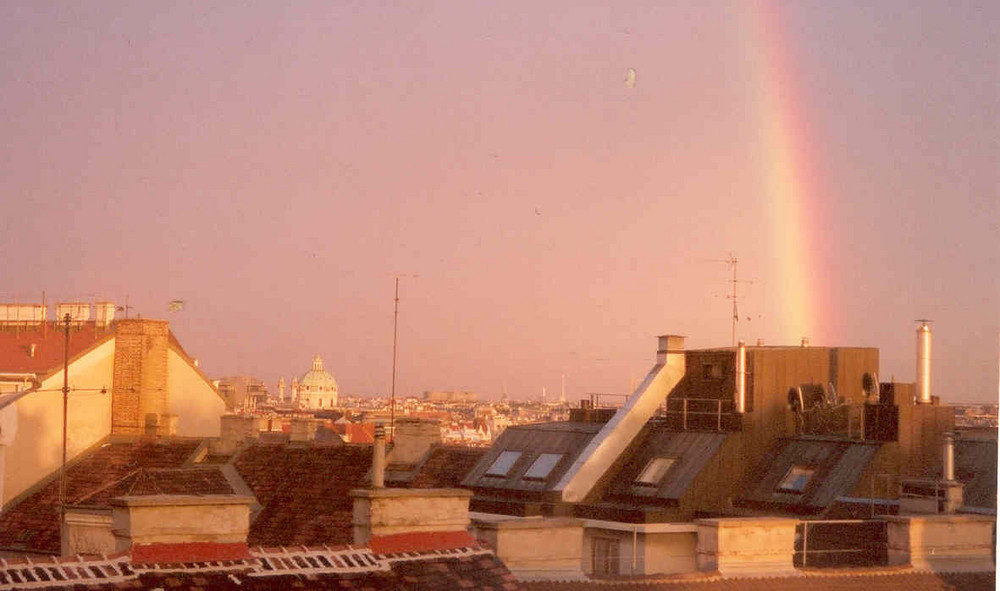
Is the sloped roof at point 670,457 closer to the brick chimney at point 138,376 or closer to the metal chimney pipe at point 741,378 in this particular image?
the metal chimney pipe at point 741,378

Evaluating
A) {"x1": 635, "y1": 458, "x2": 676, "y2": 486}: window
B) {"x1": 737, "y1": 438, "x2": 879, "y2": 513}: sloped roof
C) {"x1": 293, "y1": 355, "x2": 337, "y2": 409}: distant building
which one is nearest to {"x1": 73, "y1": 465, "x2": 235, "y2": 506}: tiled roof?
{"x1": 635, "y1": 458, "x2": 676, "y2": 486}: window

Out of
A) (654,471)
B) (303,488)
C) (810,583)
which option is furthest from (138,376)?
(810,583)

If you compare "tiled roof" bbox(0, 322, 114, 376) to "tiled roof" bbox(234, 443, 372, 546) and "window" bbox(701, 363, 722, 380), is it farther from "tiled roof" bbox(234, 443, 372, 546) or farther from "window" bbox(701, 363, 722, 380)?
"window" bbox(701, 363, 722, 380)

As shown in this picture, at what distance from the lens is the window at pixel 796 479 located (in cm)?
2973

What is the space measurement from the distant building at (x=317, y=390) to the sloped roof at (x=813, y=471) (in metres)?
106

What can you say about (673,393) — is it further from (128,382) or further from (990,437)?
(128,382)

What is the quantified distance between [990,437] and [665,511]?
6270 millimetres

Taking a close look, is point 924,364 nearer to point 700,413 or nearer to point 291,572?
point 700,413

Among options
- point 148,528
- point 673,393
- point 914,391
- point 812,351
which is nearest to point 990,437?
point 914,391

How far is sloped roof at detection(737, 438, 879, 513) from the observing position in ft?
94.6

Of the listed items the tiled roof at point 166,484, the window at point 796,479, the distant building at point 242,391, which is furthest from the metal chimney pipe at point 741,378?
the distant building at point 242,391

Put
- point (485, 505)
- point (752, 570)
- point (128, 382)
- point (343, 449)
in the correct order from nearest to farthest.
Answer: point (752, 570) < point (485, 505) < point (343, 449) < point (128, 382)

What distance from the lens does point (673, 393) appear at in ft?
116

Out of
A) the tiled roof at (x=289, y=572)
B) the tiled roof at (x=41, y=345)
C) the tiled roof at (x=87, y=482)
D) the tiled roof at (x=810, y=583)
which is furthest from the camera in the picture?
the tiled roof at (x=41, y=345)
